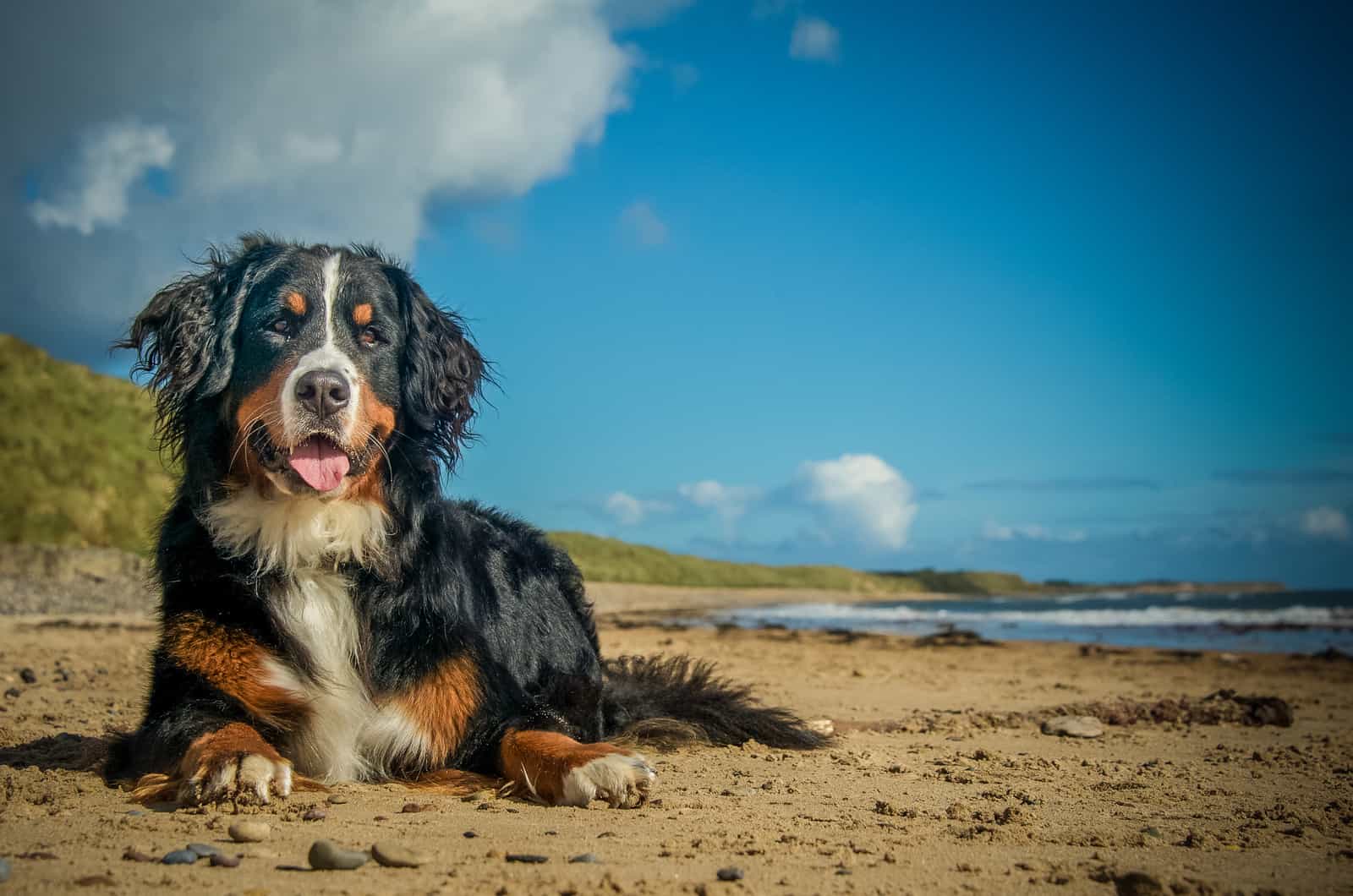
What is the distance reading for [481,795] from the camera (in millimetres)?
3916

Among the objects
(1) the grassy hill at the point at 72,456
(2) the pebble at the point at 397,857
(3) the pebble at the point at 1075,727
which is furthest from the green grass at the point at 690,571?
(2) the pebble at the point at 397,857

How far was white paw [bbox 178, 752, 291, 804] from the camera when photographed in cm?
349

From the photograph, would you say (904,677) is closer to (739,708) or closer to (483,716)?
(739,708)

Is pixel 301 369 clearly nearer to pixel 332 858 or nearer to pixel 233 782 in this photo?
pixel 233 782

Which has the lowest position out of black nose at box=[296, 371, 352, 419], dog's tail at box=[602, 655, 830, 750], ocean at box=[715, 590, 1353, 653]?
ocean at box=[715, 590, 1353, 653]

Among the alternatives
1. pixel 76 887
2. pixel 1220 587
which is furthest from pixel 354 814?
pixel 1220 587

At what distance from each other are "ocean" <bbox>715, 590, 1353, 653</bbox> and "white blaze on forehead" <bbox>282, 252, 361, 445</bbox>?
52.8 feet

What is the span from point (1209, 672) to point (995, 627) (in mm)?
10729

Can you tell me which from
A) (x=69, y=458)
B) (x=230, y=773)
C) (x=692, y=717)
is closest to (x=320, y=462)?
(x=230, y=773)

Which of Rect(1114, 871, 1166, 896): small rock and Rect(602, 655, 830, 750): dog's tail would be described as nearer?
Rect(1114, 871, 1166, 896): small rock

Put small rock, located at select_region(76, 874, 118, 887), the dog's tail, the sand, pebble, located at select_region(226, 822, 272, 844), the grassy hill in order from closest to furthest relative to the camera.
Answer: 1. small rock, located at select_region(76, 874, 118, 887)
2. the sand
3. pebble, located at select_region(226, 822, 272, 844)
4. the dog's tail
5. the grassy hill

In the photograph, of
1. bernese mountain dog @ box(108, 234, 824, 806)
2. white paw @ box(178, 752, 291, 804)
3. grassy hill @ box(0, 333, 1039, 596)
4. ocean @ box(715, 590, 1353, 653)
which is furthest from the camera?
grassy hill @ box(0, 333, 1039, 596)

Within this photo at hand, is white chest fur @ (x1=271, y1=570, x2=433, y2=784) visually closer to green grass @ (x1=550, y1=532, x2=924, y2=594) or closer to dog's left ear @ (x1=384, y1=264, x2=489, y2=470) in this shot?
dog's left ear @ (x1=384, y1=264, x2=489, y2=470)

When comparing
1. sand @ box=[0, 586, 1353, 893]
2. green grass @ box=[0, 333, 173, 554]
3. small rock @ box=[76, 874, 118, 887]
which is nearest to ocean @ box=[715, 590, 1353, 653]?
sand @ box=[0, 586, 1353, 893]
